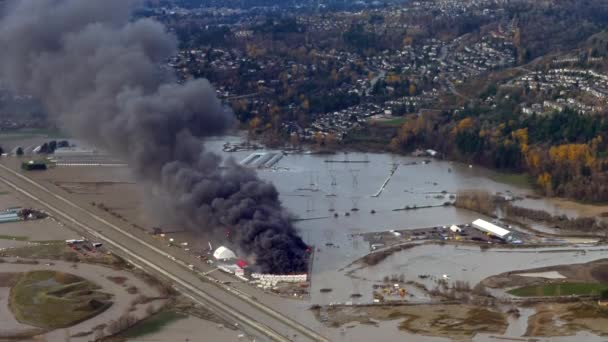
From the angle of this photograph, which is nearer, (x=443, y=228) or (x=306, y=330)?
(x=306, y=330)

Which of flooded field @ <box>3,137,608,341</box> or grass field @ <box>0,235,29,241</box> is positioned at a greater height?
grass field @ <box>0,235,29,241</box>

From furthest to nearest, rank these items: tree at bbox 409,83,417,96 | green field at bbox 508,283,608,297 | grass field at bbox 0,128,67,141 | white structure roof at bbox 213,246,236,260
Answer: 1. tree at bbox 409,83,417,96
2. grass field at bbox 0,128,67,141
3. white structure roof at bbox 213,246,236,260
4. green field at bbox 508,283,608,297

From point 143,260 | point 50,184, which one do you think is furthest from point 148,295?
point 50,184

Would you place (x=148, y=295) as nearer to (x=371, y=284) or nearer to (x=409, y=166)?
(x=371, y=284)

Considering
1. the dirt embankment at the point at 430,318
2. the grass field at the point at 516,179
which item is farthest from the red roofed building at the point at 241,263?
the grass field at the point at 516,179

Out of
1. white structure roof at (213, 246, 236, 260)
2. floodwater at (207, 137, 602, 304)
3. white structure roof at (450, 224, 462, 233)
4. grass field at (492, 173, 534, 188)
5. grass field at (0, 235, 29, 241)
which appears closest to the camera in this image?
floodwater at (207, 137, 602, 304)

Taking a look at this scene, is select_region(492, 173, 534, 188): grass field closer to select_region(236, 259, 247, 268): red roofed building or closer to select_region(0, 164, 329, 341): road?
select_region(236, 259, 247, 268): red roofed building

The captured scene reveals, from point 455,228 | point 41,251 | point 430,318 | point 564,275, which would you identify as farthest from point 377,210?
point 41,251

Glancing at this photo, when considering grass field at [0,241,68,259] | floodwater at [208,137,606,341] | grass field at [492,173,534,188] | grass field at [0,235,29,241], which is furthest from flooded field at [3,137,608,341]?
grass field at [0,235,29,241]
